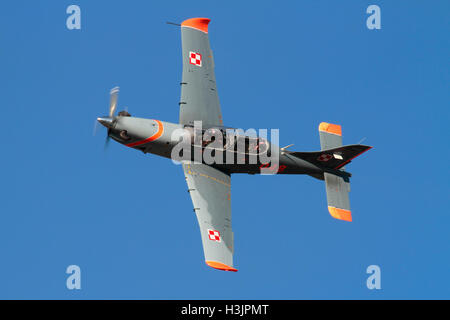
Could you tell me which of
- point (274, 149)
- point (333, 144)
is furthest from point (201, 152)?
A: point (333, 144)

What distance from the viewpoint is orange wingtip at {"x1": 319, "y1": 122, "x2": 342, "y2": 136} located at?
109ft

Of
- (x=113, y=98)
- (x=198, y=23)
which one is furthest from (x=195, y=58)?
(x=113, y=98)

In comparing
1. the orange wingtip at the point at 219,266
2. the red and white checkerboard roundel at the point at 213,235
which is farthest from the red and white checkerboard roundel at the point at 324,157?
the orange wingtip at the point at 219,266

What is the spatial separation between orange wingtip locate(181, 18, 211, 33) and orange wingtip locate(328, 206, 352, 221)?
356 inches

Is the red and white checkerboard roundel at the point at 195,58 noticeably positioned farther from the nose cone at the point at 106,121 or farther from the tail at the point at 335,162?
the tail at the point at 335,162

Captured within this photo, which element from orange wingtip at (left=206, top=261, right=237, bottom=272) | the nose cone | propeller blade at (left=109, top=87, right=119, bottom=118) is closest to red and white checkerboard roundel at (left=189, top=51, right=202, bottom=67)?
propeller blade at (left=109, top=87, right=119, bottom=118)

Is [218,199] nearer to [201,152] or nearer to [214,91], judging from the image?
[201,152]

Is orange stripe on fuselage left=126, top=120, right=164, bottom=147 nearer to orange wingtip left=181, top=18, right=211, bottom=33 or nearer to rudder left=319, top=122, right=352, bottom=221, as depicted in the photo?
orange wingtip left=181, top=18, right=211, bottom=33

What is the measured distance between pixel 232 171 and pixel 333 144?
14.3ft

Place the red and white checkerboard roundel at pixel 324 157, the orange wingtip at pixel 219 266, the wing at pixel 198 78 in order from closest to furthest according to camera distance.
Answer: the orange wingtip at pixel 219 266
the wing at pixel 198 78
the red and white checkerboard roundel at pixel 324 157

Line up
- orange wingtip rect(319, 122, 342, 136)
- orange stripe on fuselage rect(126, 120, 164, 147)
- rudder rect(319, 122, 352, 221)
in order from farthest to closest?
orange wingtip rect(319, 122, 342, 136), rudder rect(319, 122, 352, 221), orange stripe on fuselage rect(126, 120, 164, 147)

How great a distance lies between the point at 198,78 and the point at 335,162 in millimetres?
6509

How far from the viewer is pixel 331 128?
3344 cm

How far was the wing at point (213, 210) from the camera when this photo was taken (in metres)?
29.9
